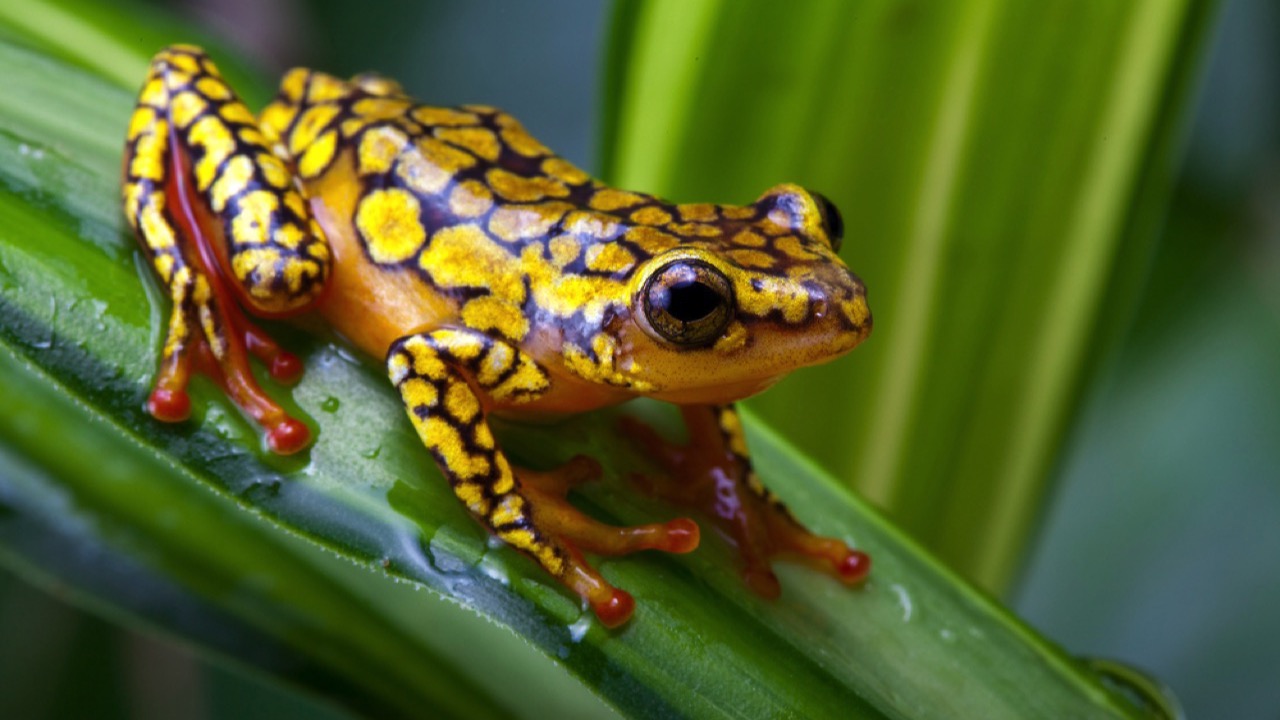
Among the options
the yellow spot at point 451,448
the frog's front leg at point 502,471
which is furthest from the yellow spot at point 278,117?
the yellow spot at point 451,448

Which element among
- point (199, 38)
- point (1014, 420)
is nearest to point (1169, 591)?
point (1014, 420)

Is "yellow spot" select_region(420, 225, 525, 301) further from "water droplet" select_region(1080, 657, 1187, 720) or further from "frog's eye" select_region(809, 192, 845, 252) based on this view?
"water droplet" select_region(1080, 657, 1187, 720)

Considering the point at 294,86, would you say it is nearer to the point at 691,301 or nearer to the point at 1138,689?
the point at 691,301

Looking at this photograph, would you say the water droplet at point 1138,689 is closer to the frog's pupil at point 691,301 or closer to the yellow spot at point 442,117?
the frog's pupil at point 691,301

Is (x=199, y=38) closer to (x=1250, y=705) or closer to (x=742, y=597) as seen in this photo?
(x=742, y=597)

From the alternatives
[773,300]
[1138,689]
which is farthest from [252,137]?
[1138,689]

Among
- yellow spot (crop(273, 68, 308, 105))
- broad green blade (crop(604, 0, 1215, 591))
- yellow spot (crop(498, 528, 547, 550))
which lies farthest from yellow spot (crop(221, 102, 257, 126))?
yellow spot (crop(498, 528, 547, 550))
